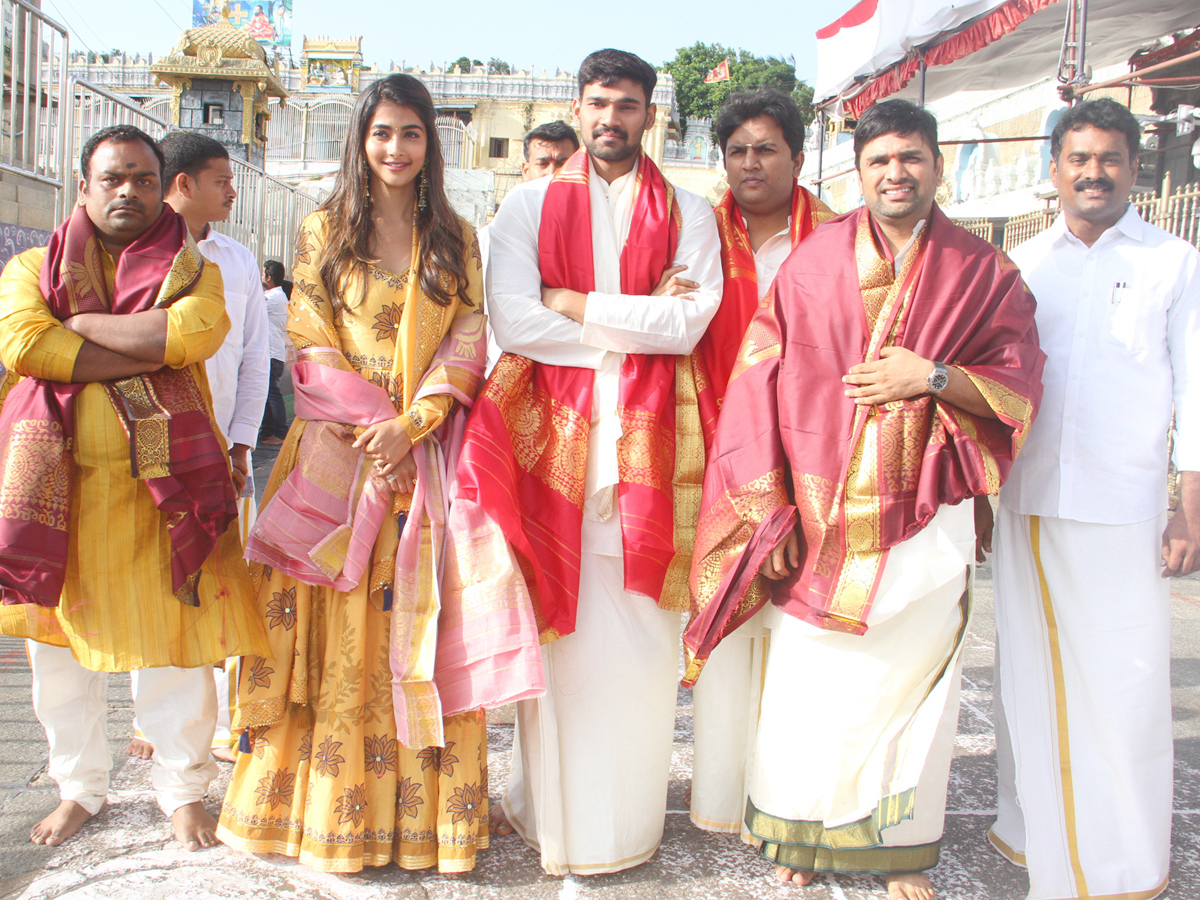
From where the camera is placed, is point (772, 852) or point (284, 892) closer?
point (284, 892)

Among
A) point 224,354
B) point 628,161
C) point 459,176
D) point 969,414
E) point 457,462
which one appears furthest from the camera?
point 459,176

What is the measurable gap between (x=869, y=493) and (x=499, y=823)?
1.36m

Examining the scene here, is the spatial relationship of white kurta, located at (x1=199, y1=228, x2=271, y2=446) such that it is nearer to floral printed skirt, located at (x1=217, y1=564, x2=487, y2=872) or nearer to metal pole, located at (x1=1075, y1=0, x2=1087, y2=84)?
floral printed skirt, located at (x1=217, y1=564, x2=487, y2=872)

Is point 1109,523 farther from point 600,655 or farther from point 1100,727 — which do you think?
point 600,655

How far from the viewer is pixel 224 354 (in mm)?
2906

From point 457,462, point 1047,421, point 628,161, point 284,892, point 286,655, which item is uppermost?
point 628,161

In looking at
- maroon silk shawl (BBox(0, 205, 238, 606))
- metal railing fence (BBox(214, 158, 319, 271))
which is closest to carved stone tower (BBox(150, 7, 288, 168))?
metal railing fence (BBox(214, 158, 319, 271))

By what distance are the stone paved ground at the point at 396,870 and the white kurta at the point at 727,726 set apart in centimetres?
9

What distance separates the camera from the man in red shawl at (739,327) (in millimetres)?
2549

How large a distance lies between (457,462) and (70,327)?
981 mm

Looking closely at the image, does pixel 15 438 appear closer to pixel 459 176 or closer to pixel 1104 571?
pixel 1104 571

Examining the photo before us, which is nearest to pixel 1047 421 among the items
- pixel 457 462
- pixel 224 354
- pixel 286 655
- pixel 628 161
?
pixel 628 161

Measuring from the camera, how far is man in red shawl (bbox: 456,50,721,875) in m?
2.34

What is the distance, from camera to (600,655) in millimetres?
2381
